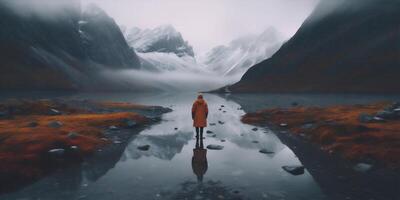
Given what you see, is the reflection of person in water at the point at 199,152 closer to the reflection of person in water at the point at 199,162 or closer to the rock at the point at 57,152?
the reflection of person in water at the point at 199,162

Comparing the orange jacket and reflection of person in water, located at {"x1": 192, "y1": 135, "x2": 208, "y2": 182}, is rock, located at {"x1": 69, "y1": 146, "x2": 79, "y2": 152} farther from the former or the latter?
the orange jacket

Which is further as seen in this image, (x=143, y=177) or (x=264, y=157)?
(x=264, y=157)

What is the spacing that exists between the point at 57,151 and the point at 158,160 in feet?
21.7

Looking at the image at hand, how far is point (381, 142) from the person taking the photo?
2319cm

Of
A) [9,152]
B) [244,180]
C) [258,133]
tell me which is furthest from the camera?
[258,133]

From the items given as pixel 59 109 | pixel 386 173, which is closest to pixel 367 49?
pixel 59 109

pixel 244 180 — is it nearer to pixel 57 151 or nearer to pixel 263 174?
pixel 263 174

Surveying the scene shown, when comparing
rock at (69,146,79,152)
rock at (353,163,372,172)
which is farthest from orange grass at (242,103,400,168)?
rock at (69,146,79,152)

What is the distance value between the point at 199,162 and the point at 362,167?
9633 millimetres

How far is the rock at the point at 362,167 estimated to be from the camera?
18.9 metres

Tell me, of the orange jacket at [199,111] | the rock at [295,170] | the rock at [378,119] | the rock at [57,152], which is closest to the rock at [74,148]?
the rock at [57,152]

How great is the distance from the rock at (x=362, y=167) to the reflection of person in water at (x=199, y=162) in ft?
28.5

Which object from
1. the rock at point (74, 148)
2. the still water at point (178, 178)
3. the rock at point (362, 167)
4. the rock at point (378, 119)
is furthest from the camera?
the rock at point (378, 119)

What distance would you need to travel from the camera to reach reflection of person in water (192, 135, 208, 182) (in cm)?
1842
